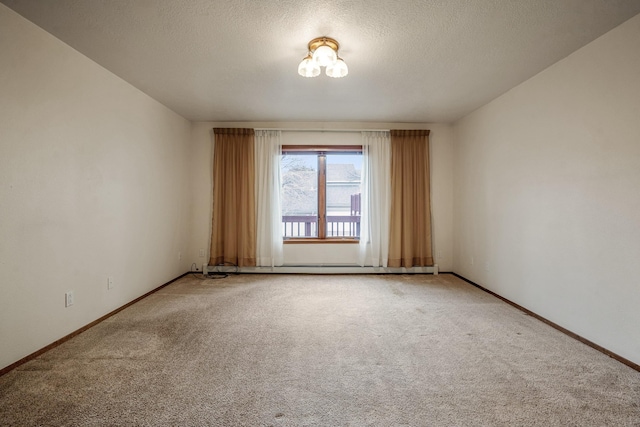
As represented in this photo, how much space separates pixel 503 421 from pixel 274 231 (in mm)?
3526

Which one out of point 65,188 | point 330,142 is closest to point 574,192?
point 330,142

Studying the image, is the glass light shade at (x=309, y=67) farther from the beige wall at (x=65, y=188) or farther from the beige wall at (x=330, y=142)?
the beige wall at (x=330, y=142)

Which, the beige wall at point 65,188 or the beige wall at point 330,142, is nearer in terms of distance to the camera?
the beige wall at point 65,188

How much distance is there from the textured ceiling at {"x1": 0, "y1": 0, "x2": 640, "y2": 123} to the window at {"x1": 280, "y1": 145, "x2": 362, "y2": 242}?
1355 mm

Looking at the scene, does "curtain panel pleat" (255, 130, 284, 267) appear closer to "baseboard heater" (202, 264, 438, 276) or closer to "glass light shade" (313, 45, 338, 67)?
"baseboard heater" (202, 264, 438, 276)

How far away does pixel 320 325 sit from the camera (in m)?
2.63

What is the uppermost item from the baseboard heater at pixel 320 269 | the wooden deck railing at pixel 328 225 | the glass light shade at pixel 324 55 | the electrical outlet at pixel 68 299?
the glass light shade at pixel 324 55

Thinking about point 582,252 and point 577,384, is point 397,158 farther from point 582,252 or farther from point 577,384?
point 577,384

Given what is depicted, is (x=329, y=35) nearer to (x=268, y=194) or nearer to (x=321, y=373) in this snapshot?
(x=321, y=373)

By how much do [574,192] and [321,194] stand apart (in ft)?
10.5

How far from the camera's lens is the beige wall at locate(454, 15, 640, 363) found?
6.56 feet

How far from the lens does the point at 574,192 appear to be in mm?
2412

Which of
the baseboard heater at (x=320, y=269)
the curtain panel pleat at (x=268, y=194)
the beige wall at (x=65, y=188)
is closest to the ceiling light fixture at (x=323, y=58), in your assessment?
the beige wall at (x=65, y=188)

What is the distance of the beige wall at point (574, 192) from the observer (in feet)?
6.56
